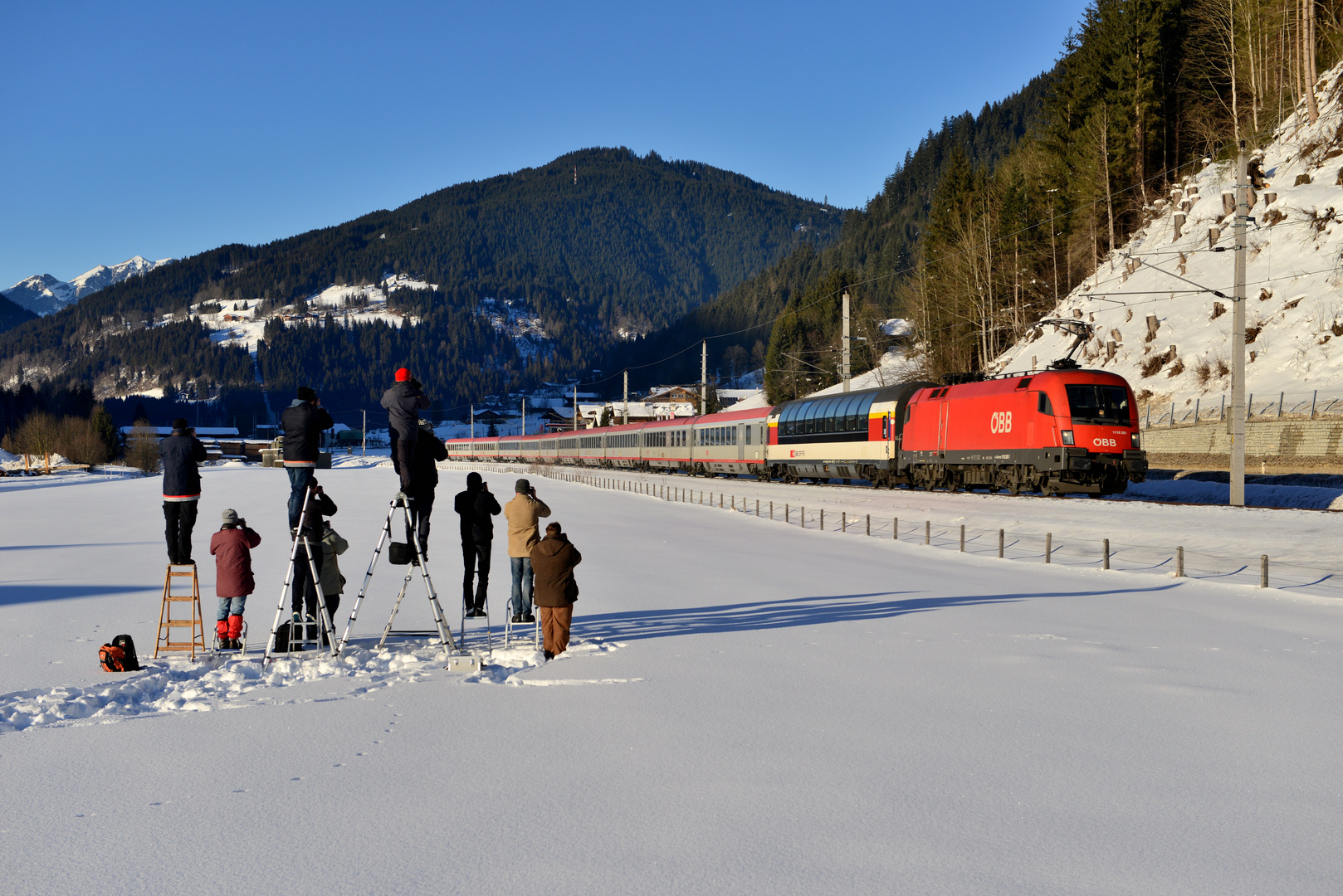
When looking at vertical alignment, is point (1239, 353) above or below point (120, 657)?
above

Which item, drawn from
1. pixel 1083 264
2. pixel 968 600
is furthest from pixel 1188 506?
pixel 1083 264

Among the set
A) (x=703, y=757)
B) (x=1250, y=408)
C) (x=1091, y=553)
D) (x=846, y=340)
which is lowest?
(x=1091, y=553)

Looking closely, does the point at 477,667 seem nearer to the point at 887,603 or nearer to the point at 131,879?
the point at 131,879

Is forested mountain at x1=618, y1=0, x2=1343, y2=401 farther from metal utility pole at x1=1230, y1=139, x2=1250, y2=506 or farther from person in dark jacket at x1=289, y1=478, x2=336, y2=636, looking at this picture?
person in dark jacket at x1=289, y1=478, x2=336, y2=636

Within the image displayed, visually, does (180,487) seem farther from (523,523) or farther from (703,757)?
(703,757)

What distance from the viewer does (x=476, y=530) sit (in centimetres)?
971

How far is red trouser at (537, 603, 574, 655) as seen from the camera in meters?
8.77

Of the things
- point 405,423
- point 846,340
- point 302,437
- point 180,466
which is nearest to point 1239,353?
point 846,340

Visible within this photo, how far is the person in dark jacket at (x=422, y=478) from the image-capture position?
330 inches

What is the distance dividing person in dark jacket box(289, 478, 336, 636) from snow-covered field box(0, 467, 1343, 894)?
71cm

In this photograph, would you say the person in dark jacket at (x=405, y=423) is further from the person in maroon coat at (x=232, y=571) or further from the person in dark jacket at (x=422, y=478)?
the person in maroon coat at (x=232, y=571)

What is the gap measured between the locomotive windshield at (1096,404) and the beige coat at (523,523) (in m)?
20.5

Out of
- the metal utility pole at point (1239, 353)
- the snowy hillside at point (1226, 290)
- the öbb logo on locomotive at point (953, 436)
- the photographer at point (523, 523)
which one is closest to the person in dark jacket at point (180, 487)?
the photographer at point (523, 523)

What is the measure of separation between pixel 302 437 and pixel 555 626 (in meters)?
2.97
